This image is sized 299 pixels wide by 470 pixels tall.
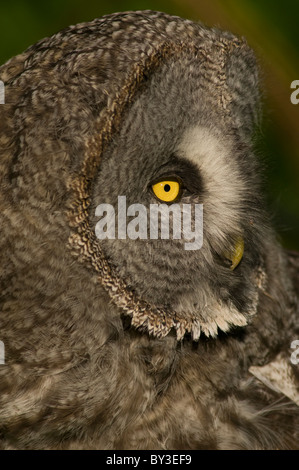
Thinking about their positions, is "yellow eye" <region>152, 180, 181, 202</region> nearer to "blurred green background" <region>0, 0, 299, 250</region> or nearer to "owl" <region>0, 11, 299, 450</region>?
"owl" <region>0, 11, 299, 450</region>

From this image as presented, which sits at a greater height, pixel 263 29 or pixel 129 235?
pixel 263 29

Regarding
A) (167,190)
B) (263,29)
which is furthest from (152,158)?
(263,29)

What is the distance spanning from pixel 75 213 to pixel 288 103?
0.87 m

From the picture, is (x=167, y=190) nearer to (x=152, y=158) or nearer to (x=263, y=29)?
(x=152, y=158)

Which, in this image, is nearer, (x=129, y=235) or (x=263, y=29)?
(x=129, y=235)

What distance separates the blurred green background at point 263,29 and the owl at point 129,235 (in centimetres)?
42

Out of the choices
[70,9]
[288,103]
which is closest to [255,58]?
[288,103]

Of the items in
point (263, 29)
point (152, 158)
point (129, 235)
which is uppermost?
point (263, 29)

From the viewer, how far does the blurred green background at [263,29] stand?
2.04m

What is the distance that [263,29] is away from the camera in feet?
8.33

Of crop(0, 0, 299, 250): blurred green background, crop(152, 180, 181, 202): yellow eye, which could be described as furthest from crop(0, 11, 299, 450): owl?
crop(0, 0, 299, 250): blurred green background

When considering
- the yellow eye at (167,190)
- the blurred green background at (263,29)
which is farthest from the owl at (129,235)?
the blurred green background at (263,29)

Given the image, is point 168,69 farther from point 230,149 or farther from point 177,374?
point 177,374

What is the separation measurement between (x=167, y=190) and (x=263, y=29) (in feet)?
4.56
